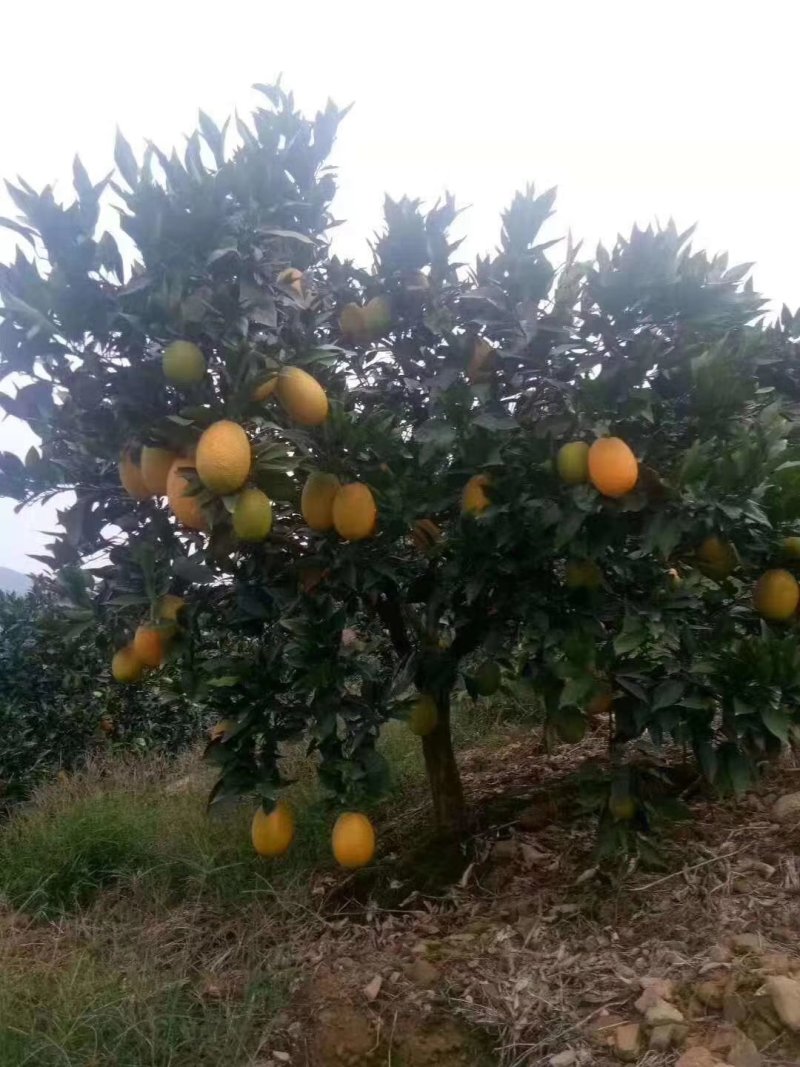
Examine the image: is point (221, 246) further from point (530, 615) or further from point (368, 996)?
point (368, 996)

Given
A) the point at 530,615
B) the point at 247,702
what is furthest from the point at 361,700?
the point at 530,615

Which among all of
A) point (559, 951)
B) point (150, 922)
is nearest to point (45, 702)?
point (150, 922)

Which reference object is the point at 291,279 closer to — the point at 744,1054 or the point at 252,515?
the point at 252,515

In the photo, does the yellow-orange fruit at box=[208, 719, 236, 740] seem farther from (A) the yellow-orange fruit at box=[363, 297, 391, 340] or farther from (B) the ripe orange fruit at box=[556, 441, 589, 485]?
(A) the yellow-orange fruit at box=[363, 297, 391, 340]

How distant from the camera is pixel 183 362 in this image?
2.19m

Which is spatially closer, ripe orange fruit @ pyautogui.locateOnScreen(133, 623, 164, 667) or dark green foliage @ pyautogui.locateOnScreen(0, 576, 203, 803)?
ripe orange fruit @ pyautogui.locateOnScreen(133, 623, 164, 667)

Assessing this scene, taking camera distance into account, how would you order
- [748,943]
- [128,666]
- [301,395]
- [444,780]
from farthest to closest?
1. [444,780]
2. [128,666]
3. [748,943]
4. [301,395]

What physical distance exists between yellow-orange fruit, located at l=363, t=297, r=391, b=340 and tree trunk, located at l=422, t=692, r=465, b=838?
1301 millimetres

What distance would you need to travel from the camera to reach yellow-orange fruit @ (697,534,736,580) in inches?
95.7

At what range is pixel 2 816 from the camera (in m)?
5.18

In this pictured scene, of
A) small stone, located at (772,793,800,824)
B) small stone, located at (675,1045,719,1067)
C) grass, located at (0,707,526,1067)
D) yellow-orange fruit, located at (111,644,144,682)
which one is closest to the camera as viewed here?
small stone, located at (675,1045,719,1067)

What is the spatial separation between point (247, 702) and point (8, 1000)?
1103mm

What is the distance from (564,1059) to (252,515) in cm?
147

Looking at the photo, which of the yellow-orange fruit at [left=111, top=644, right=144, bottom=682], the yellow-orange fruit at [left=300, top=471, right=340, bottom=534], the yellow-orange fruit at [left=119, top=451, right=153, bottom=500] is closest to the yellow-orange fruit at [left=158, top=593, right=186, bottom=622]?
the yellow-orange fruit at [left=111, top=644, right=144, bottom=682]
